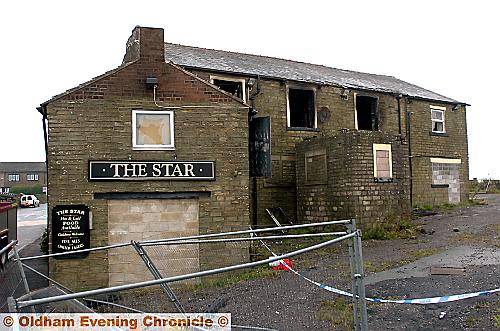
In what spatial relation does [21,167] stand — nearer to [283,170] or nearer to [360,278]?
[283,170]

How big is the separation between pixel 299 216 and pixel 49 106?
10.5 m

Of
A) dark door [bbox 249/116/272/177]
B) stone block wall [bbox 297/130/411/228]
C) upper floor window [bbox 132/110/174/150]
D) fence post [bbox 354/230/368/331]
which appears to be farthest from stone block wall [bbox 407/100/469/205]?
fence post [bbox 354/230/368/331]

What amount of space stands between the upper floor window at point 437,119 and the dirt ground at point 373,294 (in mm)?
12562

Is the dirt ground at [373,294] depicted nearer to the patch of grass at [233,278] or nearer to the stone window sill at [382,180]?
the patch of grass at [233,278]

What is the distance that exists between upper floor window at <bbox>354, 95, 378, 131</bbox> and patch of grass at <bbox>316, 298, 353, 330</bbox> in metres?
15.1

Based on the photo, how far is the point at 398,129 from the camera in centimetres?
2242

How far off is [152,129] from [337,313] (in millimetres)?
6686

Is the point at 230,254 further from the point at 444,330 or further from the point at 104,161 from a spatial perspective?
the point at 444,330

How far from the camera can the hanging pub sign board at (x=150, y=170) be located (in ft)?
36.5

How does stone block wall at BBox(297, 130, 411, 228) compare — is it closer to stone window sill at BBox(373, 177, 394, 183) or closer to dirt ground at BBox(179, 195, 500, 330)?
stone window sill at BBox(373, 177, 394, 183)

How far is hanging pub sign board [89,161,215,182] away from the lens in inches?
438

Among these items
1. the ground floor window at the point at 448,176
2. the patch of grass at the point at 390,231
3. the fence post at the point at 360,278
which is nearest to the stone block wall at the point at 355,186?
the patch of grass at the point at 390,231

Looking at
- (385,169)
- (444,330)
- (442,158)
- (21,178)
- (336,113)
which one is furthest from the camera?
(21,178)

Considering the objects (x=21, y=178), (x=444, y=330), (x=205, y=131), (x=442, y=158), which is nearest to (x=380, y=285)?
(x=444, y=330)
